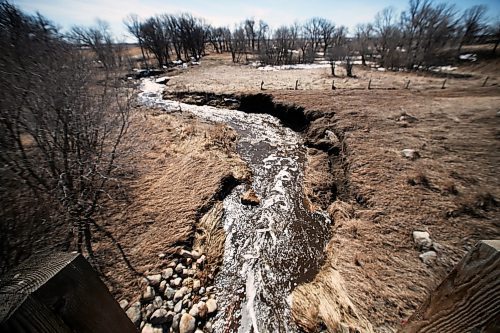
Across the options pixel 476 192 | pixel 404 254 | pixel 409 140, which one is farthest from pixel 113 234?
pixel 409 140

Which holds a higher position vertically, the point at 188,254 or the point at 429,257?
the point at 429,257

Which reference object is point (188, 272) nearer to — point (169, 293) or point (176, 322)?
point (169, 293)

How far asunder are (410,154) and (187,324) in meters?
8.19

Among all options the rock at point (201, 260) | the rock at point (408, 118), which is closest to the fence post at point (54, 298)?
the rock at point (201, 260)

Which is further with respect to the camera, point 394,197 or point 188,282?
point 394,197

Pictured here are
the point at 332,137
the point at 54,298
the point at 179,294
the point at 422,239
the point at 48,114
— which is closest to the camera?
the point at 54,298

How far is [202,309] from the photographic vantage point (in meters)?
3.93

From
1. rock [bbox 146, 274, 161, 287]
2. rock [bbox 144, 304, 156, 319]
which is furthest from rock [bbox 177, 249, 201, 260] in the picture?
rock [bbox 144, 304, 156, 319]

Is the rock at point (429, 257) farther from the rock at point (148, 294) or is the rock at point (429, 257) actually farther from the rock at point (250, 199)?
the rock at point (148, 294)

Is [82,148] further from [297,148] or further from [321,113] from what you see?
[321,113]

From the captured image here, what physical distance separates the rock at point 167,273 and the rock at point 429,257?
5.04 m

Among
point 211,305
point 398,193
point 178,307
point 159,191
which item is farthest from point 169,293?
point 398,193

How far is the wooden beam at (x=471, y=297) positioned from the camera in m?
0.81

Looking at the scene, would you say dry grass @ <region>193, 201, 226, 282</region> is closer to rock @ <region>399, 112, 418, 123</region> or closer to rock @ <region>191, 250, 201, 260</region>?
rock @ <region>191, 250, 201, 260</region>
